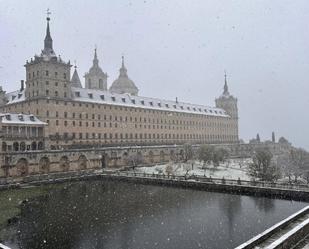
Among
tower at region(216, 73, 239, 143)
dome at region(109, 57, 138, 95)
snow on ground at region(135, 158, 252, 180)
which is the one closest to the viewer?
snow on ground at region(135, 158, 252, 180)

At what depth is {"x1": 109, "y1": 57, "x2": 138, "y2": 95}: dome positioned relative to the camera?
3991 inches

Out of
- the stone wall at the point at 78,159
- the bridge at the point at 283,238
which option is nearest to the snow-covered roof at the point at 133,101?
the stone wall at the point at 78,159

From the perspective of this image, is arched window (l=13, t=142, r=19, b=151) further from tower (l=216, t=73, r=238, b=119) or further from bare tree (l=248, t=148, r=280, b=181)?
tower (l=216, t=73, r=238, b=119)

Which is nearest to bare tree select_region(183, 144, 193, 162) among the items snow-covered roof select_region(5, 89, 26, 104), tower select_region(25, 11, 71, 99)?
tower select_region(25, 11, 71, 99)

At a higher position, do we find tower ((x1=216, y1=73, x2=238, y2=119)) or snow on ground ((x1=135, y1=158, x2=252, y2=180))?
tower ((x1=216, y1=73, x2=238, y2=119))

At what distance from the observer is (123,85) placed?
101 meters

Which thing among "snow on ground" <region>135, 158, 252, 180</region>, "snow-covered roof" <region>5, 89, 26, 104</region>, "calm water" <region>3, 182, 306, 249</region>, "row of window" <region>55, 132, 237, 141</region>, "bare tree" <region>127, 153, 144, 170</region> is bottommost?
"calm water" <region>3, 182, 306, 249</region>

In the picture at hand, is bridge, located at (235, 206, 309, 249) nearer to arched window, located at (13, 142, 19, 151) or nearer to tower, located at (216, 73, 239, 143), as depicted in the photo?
arched window, located at (13, 142, 19, 151)

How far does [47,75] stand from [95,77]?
3505 cm

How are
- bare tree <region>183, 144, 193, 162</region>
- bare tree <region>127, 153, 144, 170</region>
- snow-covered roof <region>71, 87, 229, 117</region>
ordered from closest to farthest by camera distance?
bare tree <region>127, 153, 144, 170</region>, snow-covered roof <region>71, 87, 229, 117</region>, bare tree <region>183, 144, 193, 162</region>

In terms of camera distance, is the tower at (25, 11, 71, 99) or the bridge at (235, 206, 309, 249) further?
the tower at (25, 11, 71, 99)

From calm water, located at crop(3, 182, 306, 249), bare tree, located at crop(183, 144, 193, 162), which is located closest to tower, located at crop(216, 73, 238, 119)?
bare tree, located at crop(183, 144, 193, 162)

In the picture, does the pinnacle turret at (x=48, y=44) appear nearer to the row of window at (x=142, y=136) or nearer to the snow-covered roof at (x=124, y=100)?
the snow-covered roof at (x=124, y=100)

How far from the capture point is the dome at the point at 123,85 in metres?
101
